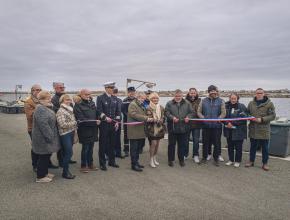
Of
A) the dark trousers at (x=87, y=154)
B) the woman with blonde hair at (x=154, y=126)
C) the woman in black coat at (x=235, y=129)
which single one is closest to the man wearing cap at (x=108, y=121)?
the dark trousers at (x=87, y=154)

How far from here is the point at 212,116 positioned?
5.83 m

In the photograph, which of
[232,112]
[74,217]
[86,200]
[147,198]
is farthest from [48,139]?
[232,112]

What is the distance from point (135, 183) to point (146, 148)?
3.18m

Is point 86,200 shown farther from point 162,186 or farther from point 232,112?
point 232,112

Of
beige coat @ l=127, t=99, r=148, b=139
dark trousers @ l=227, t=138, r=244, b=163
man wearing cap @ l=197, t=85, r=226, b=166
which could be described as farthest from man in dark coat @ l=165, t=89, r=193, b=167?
dark trousers @ l=227, t=138, r=244, b=163

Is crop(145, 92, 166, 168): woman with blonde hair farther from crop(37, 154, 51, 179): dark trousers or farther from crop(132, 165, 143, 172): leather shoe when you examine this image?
crop(37, 154, 51, 179): dark trousers

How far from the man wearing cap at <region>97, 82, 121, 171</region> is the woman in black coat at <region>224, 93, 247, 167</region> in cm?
266

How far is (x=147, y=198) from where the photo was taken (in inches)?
151

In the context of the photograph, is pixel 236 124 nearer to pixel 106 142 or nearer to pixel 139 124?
pixel 139 124

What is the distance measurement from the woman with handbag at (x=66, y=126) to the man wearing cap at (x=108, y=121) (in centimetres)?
75

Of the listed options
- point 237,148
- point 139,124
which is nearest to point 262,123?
point 237,148

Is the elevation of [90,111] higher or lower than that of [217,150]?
higher

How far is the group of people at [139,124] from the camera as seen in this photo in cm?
464

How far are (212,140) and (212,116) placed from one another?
24.9 inches
